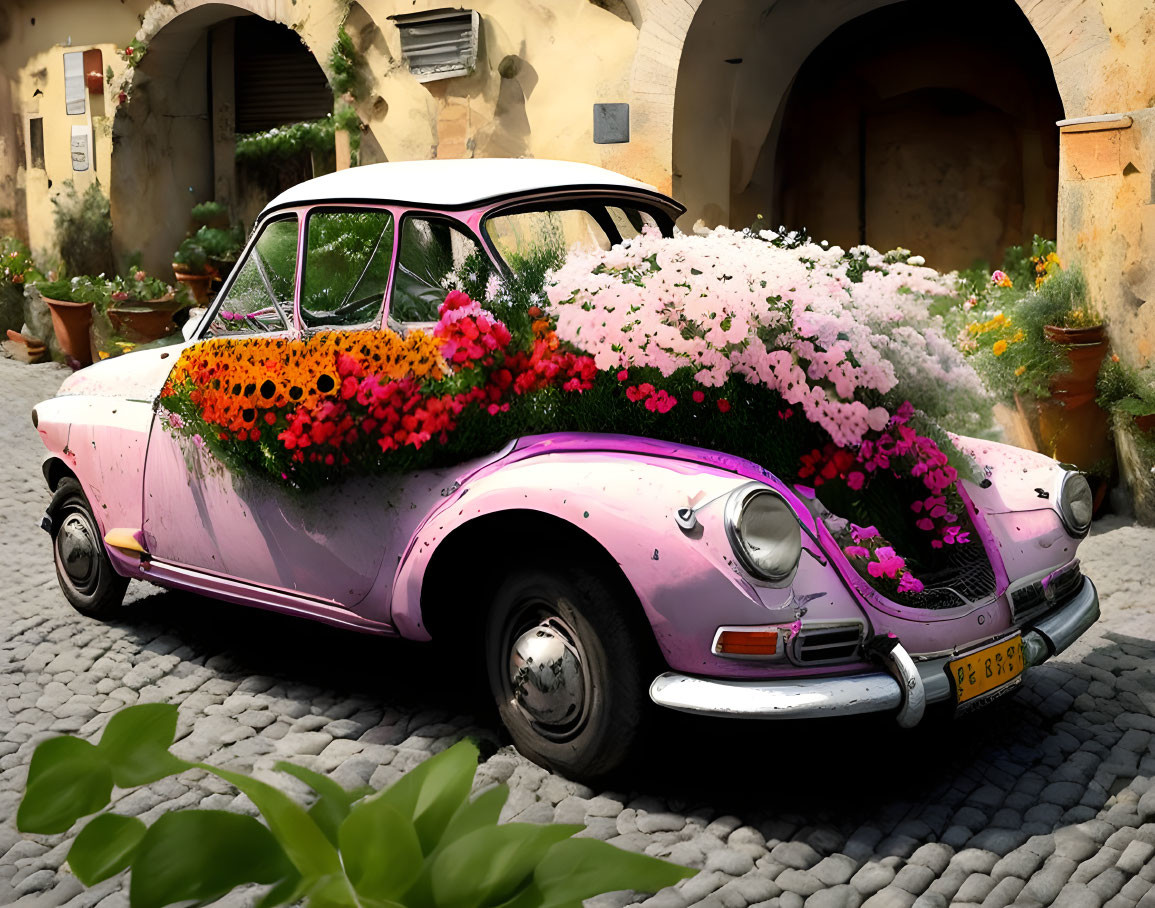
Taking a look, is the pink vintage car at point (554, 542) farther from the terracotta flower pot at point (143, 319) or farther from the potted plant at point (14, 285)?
the potted plant at point (14, 285)

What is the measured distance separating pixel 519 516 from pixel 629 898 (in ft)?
3.40

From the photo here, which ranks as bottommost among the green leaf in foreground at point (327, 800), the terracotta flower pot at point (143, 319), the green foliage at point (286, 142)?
the terracotta flower pot at point (143, 319)

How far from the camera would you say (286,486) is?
3.93m

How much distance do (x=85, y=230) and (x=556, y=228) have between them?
30.3ft

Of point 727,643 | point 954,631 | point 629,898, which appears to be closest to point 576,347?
point 727,643

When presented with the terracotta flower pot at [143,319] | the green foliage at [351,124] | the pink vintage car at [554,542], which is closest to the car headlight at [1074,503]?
the pink vintage car at [554,542]

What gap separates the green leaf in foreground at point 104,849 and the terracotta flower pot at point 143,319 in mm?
10917

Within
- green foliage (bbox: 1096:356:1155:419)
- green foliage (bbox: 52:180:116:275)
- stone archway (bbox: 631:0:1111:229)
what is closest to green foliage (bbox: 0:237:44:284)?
green foliage (bbox: 52:180:116:275)

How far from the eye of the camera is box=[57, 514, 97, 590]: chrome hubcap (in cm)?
499

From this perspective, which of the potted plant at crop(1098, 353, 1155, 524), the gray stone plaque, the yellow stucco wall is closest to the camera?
the potted plant at crop(1098, 353, 1155, 524)

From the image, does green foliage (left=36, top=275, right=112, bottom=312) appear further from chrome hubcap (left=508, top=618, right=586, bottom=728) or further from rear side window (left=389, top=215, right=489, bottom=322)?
chrome hubcap (left=508, top=618, right=586, bottom=728)

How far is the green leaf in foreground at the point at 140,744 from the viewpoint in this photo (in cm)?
55

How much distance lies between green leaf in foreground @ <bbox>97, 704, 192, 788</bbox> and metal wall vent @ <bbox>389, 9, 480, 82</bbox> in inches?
352


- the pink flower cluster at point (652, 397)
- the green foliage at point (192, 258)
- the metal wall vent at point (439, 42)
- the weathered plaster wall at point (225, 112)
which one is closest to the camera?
the pink flower cluster at point (652, 397)
